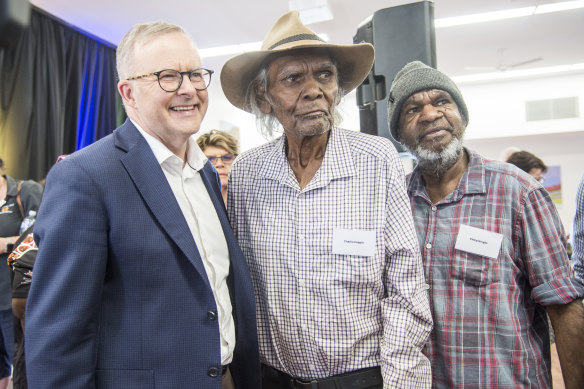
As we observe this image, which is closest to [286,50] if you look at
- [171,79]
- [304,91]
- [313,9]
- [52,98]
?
[304,91]

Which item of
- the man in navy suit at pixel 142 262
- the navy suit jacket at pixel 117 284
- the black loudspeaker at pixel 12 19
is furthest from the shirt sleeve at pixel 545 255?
the black loudspeaker at pixel 12 19

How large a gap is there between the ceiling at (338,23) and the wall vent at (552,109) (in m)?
1.70

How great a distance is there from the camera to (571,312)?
1294 mm

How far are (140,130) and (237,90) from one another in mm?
663

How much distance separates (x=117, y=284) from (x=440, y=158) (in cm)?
114

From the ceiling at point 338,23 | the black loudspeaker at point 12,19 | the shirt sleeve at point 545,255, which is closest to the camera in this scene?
the black loudspeaker at point 12,19

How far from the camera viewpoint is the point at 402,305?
122cm

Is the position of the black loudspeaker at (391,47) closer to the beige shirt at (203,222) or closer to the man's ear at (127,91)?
the beige shirt at (203,222)

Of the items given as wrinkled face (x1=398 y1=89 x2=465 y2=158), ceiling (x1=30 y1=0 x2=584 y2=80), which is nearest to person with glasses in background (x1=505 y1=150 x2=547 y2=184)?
ceiling (x1=30 y1=0 x2=584 y2=80)

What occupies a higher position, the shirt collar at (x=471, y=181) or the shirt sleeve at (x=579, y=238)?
the shirt collar at (x=471, y=181)

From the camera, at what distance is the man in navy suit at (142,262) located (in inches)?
36.5

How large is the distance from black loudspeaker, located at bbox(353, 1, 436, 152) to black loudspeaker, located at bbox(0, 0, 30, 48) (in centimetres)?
182

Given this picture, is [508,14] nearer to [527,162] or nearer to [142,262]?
[527,162]

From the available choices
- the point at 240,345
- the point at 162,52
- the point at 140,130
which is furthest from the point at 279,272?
the point at 162,52
